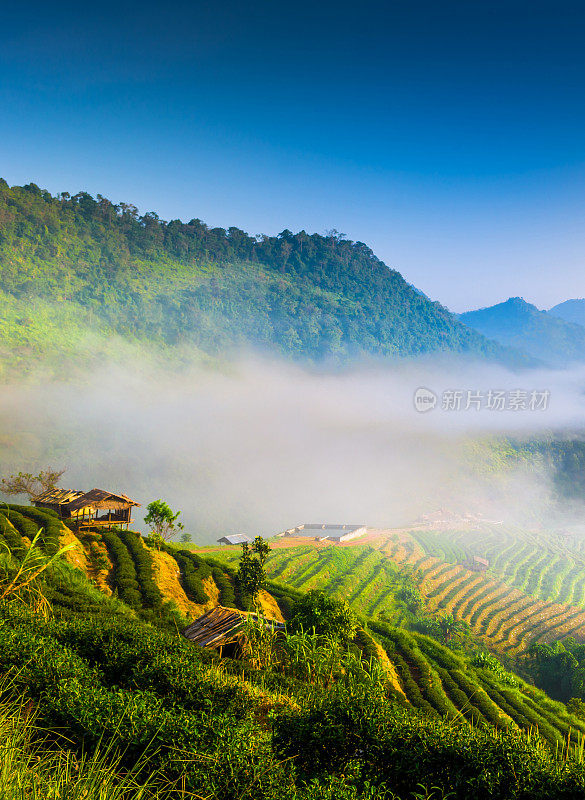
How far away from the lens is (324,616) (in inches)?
615

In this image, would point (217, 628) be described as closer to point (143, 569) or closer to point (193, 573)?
point (143, 569)

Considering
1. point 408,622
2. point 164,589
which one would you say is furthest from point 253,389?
point 164,589

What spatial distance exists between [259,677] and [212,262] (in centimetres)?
14989

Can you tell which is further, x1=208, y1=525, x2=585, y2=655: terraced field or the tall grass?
x1=208, y1=525, x2=585, y2=655: terraced field

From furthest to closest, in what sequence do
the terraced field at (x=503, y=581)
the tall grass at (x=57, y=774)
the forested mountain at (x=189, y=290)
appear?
the forested mountain at (x=189, y=290) < the terraced field at (x=503, y=581) < the tall grass at (x=57, y=774)

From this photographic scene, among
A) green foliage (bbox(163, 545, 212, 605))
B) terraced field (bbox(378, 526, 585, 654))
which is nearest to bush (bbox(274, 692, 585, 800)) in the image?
green foliage (bbox(163, 545, 212, 605))

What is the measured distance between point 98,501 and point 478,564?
57127 mm

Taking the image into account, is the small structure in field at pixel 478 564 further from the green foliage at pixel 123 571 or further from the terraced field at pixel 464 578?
the green foliage at pixel 123 571

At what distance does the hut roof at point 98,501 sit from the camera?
25438 millimetres

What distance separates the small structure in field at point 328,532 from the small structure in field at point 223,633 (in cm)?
5839

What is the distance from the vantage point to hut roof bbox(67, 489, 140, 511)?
25438 mm

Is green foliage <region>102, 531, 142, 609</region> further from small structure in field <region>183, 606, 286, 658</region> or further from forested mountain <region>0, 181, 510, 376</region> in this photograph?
forested mountain <region>0, 181, 510, 376</region>

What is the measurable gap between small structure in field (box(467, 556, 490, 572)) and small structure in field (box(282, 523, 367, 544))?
53.7 feet

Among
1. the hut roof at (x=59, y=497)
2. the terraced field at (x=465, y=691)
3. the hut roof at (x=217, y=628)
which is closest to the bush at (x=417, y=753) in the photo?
the hut roof at (x=217, y=628)
